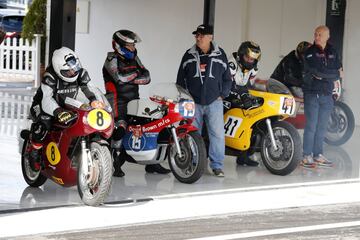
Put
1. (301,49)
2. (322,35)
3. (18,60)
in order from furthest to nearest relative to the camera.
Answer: (18,60), (301,49), (322,35)

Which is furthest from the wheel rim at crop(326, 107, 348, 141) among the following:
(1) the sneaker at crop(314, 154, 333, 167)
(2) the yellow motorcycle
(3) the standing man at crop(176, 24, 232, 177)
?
(3) the standing man at crop(176, 24, 232, 177)

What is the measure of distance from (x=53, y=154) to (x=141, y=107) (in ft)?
5.03

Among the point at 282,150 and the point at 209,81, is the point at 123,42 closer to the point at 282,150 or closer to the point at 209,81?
the point at 209,81

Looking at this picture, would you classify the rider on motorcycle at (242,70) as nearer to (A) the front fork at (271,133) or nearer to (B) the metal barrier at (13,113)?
(A) the front fork at (271,133)

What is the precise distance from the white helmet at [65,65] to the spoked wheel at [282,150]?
2962mm

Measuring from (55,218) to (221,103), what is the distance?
320cm

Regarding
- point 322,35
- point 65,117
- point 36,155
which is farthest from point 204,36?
point 36,155

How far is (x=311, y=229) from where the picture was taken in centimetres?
786

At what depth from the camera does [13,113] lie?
16922 mm

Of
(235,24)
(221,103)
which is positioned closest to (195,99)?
(221,103)

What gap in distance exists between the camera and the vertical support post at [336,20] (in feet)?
45.5

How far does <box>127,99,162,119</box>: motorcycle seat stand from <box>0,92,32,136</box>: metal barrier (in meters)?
4.46

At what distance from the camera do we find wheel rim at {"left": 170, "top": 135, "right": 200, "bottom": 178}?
9.78m

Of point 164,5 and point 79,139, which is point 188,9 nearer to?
point 164,5
